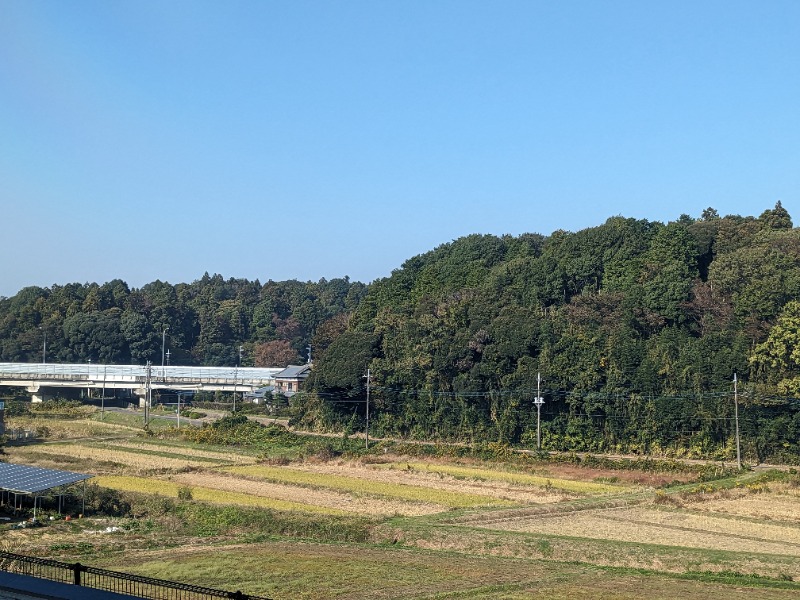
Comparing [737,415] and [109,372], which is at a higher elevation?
[109,372]

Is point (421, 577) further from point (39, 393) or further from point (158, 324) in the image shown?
point (158, 324)

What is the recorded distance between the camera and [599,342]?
60.5m

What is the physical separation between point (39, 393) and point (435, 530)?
244 ft

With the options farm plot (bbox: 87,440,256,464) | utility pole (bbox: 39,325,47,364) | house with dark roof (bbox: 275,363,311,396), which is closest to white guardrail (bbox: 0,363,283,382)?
house with dark roof (bbox: 275,363,311,396)

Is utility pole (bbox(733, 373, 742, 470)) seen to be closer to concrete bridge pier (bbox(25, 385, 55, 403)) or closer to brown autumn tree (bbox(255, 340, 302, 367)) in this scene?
concrete bridge pier (bbox(25, 385, 55, 403))

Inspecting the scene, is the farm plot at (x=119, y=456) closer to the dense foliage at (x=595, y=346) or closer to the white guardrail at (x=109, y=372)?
the dense foliage at (x=595, y=346)

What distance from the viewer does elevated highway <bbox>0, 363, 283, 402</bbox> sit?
94125 millimetres

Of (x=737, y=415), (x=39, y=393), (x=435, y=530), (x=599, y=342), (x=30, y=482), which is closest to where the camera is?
(x=435, y=530)

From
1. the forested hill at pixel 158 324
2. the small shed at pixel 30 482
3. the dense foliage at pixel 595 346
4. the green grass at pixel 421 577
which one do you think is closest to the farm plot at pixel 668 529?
the green grass at pixel 421 577

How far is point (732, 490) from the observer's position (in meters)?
42.7

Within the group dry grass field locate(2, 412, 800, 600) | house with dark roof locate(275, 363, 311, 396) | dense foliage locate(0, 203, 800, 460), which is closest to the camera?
dry grass field locate(2, 412, 800, 600)

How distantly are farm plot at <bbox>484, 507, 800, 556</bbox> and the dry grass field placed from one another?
0.10 meters

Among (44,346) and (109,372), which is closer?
(109,372)

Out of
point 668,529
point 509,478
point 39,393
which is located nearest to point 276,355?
point 39,393
